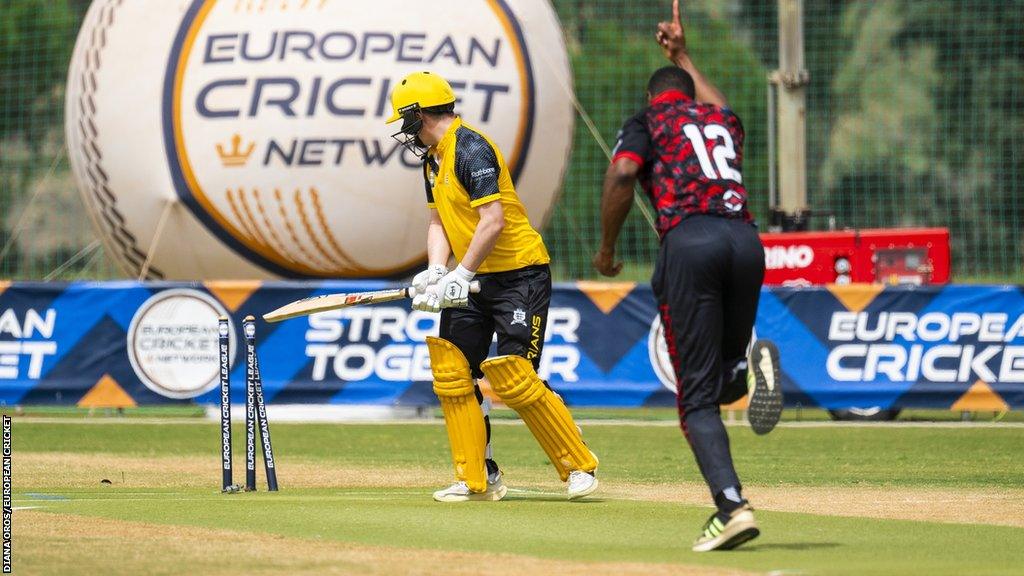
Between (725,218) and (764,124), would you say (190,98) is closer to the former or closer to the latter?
(725,218)

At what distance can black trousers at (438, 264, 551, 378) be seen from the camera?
8.94 meters

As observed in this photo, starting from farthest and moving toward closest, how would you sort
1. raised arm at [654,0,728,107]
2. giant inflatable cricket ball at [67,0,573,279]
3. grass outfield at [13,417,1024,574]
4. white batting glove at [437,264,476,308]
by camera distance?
giant inflatable cricket ball at [67,0,573,279], white batting glove at [437,264,476,308], raised arm at [654,0,728,107], grass outfield at [13,417,1024,574]

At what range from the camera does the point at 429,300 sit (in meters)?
8.88

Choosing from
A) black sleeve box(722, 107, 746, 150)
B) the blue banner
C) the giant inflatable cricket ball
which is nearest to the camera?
black sleeve box(722, 107, 746, 150)

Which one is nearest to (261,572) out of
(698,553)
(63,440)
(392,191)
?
(698,553)

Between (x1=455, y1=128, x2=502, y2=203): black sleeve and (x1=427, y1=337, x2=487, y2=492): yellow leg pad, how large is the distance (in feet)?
2.62

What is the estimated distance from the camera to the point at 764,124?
3788 cm

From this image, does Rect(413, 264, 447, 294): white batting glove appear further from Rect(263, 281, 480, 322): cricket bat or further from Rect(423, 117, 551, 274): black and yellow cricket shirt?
Rect(423, 117, 551, 274): black and yellow cricket shirt

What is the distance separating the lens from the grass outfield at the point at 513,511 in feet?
22.0

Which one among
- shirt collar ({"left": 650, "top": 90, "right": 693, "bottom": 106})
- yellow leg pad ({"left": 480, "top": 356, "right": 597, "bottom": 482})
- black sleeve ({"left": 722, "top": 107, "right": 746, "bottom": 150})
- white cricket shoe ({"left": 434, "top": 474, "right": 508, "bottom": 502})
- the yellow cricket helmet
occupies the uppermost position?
the yellow cricket helmet

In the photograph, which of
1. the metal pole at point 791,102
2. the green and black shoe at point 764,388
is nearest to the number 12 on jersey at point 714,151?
the green and black shoe at point 764,388

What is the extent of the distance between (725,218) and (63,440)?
29.3ft

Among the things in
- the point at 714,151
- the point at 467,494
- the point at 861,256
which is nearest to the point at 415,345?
the point at 861,256

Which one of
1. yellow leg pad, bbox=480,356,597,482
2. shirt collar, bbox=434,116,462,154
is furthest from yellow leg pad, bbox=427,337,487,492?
shirt collar, bbox=434,116,462,154
